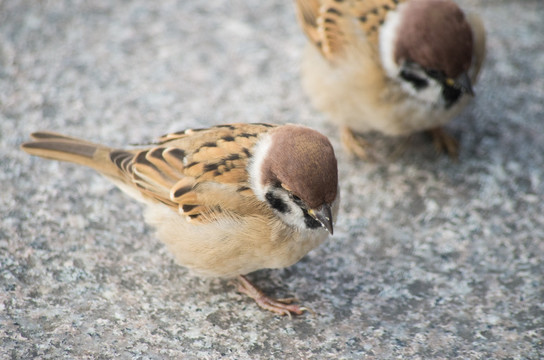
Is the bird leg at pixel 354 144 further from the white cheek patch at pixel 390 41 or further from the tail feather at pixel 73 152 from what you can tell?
the tail feather at pixel 73 152

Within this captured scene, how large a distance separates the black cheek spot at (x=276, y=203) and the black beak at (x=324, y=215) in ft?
0.48

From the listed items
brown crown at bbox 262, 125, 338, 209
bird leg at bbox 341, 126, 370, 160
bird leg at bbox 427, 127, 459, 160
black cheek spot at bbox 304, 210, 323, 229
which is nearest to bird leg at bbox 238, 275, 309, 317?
black cheek spot at bbox 304, 210, 323, 229

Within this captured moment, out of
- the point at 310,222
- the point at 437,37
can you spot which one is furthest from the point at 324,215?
the point at 437,37

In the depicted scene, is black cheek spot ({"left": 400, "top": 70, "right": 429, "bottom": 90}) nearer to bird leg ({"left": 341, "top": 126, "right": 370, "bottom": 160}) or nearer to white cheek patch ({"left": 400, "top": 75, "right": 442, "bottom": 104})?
white cheek patch ({"left": 400, "top": 75, "right": 442, "bottom": 104})

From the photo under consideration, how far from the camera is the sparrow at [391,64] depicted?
3260 mm

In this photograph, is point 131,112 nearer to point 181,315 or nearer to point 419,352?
point 181,315

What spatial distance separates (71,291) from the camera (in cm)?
280

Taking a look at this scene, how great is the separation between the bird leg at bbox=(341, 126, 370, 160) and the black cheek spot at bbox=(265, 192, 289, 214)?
1.20 metres

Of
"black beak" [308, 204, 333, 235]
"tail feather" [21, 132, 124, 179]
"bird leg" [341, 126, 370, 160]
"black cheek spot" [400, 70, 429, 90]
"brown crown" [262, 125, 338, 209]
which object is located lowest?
"bird leg" [341, 126, 370, 160]

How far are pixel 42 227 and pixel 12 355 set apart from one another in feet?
2.57

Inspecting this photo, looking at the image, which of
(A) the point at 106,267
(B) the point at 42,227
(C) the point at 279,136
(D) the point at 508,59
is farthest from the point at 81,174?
(D) the point at 508,59

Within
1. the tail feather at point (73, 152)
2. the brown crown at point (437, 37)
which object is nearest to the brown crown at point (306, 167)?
the tail feather at point (73, 152)

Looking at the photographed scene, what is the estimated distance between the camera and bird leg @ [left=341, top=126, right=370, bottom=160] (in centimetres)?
377

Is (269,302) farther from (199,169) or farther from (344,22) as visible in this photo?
(344,22)
